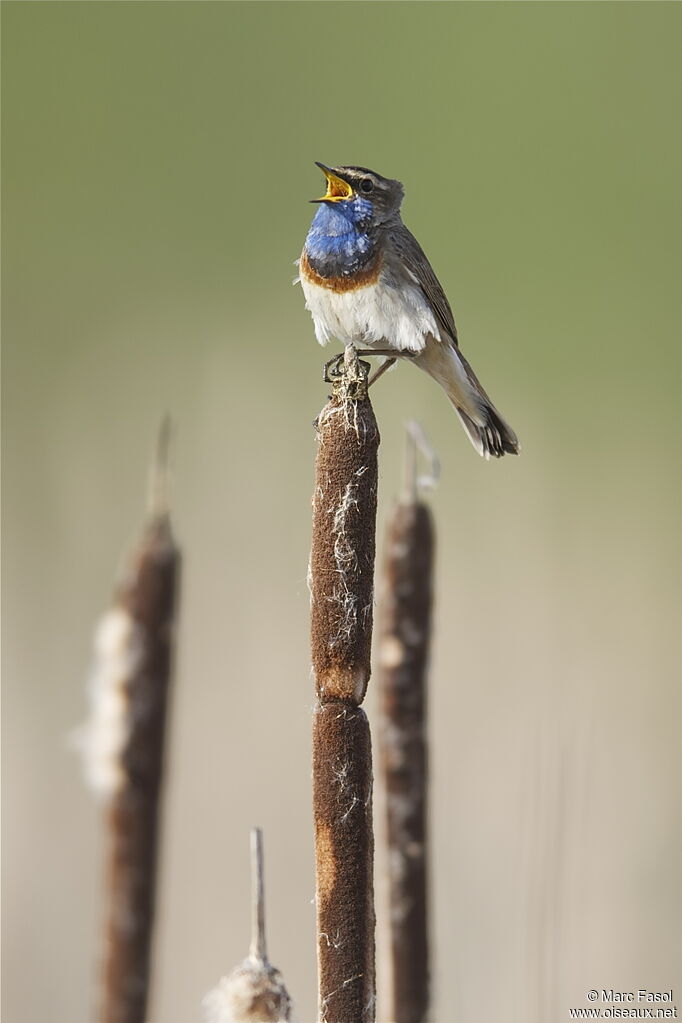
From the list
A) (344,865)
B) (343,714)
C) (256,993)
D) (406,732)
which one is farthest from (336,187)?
(256,993)

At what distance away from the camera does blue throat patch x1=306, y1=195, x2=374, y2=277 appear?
281 centimetres

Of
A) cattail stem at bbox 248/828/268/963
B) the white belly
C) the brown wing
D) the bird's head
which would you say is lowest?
cattail stem at bbox 248/828/268/963

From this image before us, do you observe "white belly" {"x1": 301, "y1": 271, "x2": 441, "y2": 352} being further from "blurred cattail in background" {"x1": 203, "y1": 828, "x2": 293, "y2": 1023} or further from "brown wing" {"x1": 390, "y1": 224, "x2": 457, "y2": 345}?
"blurred cattail in background" {"x1": 203, "y1": 828, "x2": 293, "y2": 1023}

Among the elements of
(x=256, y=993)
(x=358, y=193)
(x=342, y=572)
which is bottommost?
(x=256, y=993)

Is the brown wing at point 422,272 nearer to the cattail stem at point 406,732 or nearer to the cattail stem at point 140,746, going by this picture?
the cattail stem at point 406,732

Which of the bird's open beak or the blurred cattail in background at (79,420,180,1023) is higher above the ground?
the bird's open beak

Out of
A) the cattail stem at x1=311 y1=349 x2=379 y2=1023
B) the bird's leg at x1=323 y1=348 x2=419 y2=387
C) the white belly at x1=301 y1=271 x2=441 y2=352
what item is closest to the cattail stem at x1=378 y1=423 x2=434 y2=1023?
the bird's leg at x1=323 y1=348 x2=419 y2=387

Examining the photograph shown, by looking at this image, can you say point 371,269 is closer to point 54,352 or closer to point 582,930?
point 582,930

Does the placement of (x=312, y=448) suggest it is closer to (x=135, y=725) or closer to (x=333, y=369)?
(x=333, y=369)

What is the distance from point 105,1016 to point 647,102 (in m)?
6.53

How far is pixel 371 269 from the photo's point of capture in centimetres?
281

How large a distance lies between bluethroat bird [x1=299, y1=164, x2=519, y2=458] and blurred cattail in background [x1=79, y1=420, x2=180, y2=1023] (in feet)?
2.50

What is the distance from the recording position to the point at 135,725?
2271mm

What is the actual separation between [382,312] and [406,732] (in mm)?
973
